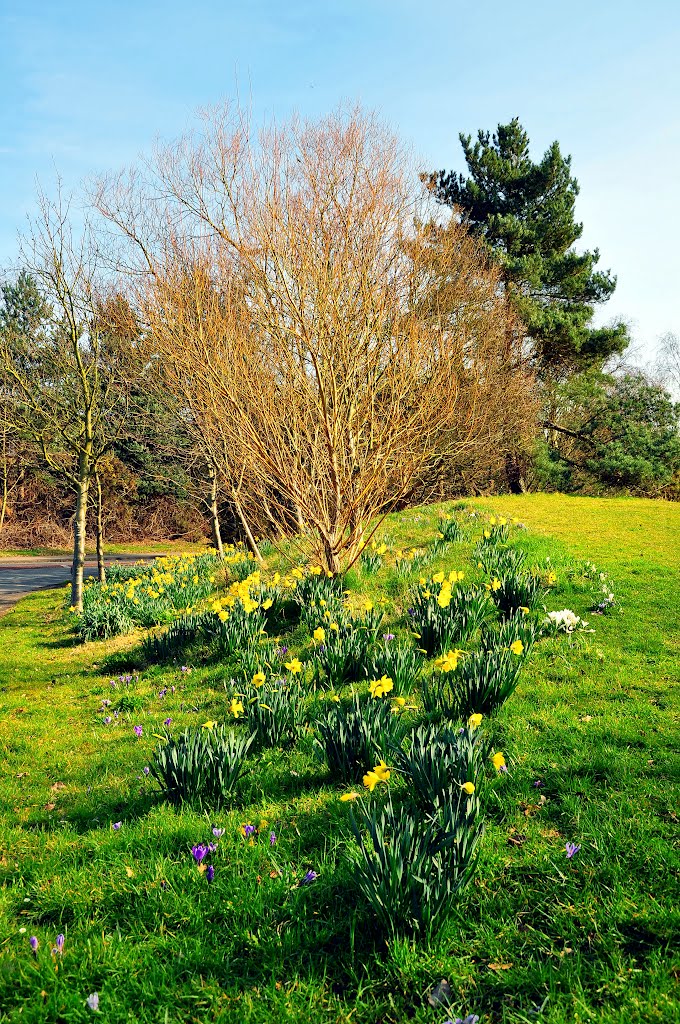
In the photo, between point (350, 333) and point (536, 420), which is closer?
point (350, 333)

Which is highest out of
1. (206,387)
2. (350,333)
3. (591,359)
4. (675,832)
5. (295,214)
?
(591,359)

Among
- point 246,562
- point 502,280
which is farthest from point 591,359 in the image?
point 246,562

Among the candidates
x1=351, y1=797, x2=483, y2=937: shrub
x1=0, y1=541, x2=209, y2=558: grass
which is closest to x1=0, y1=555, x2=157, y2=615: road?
x1=0, y1=541, x2=209, y2=558: grass

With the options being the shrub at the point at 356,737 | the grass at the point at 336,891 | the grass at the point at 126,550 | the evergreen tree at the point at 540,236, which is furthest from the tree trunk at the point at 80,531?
the evergreen tree at the point at 540,236

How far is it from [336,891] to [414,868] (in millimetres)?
516

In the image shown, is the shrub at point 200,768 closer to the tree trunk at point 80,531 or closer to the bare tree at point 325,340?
the bare tree at point 325,340

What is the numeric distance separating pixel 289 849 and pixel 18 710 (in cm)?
434

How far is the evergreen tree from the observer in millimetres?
19875

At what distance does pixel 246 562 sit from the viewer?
9.41 meters

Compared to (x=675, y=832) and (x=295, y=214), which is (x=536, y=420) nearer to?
(x=295, y=214)

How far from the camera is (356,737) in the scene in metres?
3.31

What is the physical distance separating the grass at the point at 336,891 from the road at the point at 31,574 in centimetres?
1075

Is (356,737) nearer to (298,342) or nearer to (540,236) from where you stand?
(298,342)

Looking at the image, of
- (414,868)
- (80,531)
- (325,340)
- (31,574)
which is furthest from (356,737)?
(31,574)
